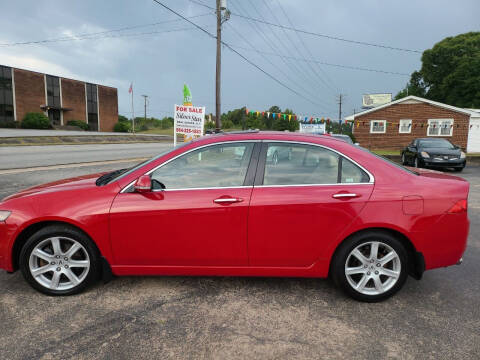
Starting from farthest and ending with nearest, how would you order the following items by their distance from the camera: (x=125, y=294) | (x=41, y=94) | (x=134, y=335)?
(x=41, y=94) → (x=125, y=294) → (x=134, y=335)

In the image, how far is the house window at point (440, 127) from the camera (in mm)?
27500

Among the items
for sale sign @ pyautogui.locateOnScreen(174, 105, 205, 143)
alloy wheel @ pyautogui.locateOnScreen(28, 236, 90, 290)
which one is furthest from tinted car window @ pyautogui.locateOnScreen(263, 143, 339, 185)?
for sale sign @ pyautogui.locateOnScreen(174, 105, 205, 143)

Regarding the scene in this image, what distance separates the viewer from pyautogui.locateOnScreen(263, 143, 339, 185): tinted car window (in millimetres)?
2889

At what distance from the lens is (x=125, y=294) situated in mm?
2998

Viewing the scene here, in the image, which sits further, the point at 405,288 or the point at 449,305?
the point at 405,288

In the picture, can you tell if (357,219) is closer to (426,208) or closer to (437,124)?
(426,208)

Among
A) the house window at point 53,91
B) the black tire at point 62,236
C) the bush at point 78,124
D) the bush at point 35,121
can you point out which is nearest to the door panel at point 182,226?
the black tire at point 62,236

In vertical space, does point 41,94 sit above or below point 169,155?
above

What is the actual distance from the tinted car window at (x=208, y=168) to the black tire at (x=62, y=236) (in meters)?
0.81

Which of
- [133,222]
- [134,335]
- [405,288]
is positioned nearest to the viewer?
[134,335]

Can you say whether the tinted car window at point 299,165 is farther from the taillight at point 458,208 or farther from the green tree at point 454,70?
the green tree at point 454,70

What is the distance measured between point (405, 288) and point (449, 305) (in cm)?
39

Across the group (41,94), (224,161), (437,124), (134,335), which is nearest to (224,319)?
(134,335)

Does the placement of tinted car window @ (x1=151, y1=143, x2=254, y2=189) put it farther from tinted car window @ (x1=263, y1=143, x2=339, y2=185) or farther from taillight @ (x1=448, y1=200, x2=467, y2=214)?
taillight @ (x1=448, y1=200, x2=467, y2=214)
